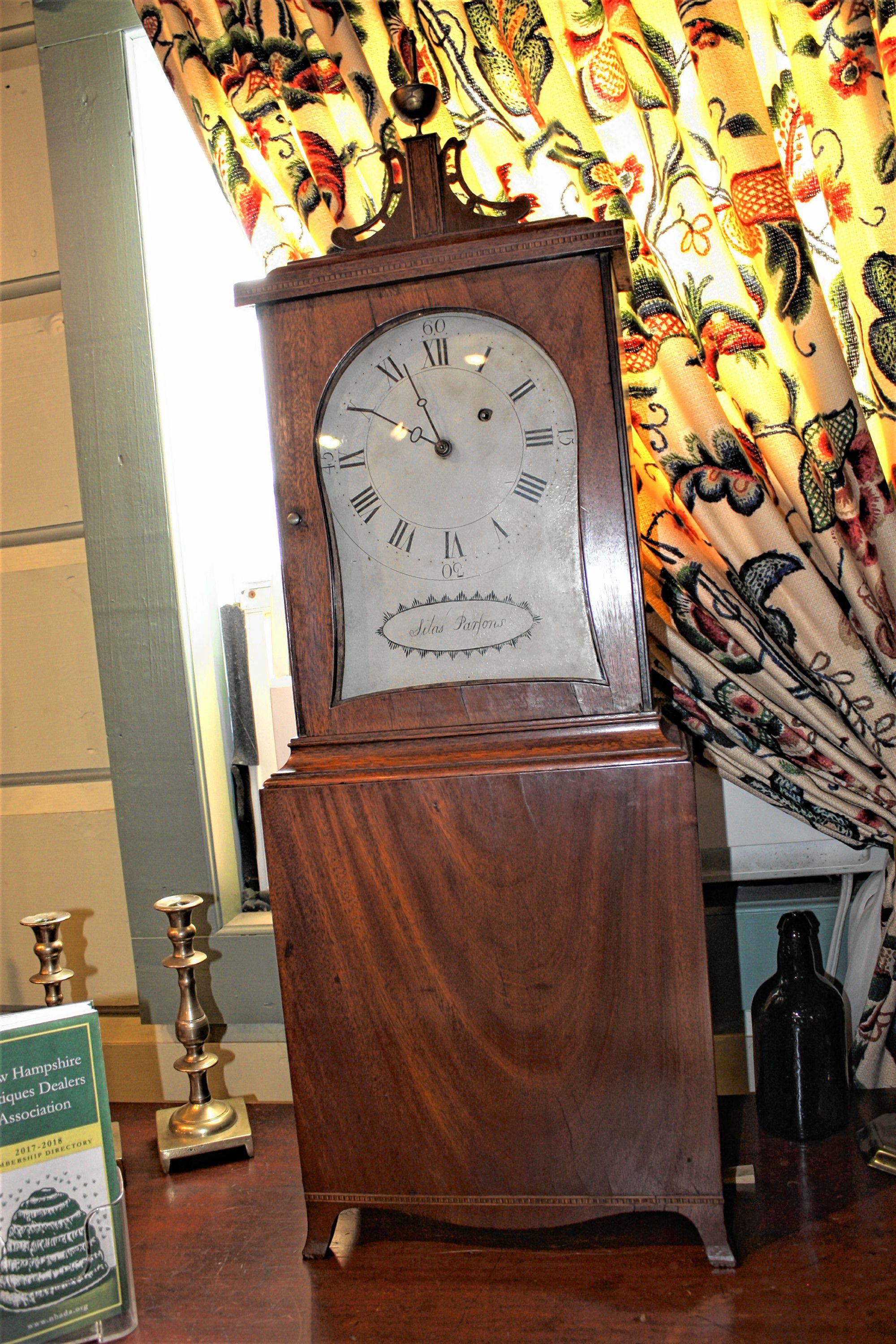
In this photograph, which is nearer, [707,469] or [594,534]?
[594,534]

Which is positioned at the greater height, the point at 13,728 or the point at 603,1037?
the point at 13,728

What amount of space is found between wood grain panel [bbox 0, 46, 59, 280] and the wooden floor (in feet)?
3.74

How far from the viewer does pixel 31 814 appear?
55.2 inches

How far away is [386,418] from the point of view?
904 millimetres

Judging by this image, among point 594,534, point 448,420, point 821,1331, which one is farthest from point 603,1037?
point 448,420

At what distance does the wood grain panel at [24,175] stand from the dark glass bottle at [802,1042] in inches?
47.3

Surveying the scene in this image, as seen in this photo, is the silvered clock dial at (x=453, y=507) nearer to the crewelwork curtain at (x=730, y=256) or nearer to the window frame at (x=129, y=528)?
the crewelwork curtain at (x=730, y=256)

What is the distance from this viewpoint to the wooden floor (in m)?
0.80

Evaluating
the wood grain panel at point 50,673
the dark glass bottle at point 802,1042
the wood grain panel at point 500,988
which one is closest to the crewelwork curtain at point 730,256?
the dark glass bottle at point 802,1042

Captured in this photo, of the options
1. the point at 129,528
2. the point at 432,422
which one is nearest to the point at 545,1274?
the point at 432,422

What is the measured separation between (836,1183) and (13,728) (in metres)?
1.11

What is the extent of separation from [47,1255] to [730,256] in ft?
3.56

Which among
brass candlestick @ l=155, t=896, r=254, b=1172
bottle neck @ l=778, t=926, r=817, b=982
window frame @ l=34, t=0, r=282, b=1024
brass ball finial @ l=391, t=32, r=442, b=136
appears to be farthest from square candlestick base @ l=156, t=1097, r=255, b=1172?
brass ball finial @ l=391, t=32, r=442, b=136

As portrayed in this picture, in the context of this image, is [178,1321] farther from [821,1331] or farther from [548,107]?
[548,107]
